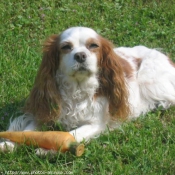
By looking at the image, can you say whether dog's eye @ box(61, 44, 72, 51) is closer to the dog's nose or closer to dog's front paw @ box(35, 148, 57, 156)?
the dog's nose

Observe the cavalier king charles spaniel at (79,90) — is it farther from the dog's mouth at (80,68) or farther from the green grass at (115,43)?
the green grass at (115,43)

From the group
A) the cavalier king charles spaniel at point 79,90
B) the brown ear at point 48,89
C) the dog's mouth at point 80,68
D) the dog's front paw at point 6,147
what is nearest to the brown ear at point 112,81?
the cavalier king charles spaniel at point 79,90

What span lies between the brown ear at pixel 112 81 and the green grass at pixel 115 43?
21 cm

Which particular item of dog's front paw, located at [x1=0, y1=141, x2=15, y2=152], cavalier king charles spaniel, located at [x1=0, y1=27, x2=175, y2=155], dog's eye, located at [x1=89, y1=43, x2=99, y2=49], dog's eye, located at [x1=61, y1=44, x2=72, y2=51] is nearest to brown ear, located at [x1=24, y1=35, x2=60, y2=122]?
cavalier king charles spaniel, located at [x1=0, y1=27, x2=175, y2=155]

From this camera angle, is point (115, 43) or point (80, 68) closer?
point (80, 68)

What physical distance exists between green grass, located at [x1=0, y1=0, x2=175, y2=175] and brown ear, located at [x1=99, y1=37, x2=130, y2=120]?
0.68ft

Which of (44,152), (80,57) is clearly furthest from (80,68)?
(44,152)

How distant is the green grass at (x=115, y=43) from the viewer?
4145 millimetres

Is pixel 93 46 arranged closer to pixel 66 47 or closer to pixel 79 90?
pixel 66 47

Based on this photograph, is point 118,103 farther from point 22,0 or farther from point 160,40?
point 22,0

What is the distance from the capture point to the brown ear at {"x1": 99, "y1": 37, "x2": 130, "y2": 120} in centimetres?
492

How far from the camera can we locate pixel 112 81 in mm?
4949

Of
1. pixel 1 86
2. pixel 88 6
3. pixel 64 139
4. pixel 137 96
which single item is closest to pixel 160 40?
pixel 88 6

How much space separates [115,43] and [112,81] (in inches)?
106
